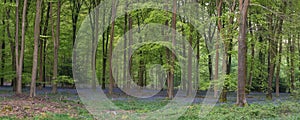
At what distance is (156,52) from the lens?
21219mm

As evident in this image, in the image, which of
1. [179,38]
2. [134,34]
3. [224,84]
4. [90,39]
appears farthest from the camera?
[90,39]

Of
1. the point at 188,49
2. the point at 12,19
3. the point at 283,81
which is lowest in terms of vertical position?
the point at 283,81

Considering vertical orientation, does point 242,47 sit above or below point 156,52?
below

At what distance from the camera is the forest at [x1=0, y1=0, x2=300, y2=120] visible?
1188cm

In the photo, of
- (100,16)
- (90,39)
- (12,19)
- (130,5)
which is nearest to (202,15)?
(130,5)

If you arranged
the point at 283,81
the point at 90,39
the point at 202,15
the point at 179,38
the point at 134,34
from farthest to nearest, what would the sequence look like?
the point at 283,81 → the point at 90,39 → the point at 134,34 → the point at 202,15 → the point at 179,38

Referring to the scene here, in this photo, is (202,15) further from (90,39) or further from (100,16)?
(90,39)

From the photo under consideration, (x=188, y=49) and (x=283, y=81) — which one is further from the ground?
(x=188, y=49)

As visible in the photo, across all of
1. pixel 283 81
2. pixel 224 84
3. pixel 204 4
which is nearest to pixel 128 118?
pixel 224 84

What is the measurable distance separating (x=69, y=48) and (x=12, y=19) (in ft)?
18.4

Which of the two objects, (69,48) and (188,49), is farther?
(69,48)

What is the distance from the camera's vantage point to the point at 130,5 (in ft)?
65.4

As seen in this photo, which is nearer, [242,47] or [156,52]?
[242,47]

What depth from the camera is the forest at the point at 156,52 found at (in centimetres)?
1188
